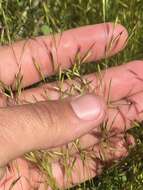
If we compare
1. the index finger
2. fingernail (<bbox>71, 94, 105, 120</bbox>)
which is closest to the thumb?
fingernail (<bbox>71, 94, 105, 120</bbox>)

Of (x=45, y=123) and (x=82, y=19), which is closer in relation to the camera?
(x=45, y=123)

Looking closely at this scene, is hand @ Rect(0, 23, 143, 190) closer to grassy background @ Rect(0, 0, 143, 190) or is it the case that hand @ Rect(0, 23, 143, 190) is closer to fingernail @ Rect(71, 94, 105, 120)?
grassy background @ Rect(0, 0, 143, 190)

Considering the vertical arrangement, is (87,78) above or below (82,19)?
below

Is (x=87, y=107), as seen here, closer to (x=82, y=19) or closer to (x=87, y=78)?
(x=87, y=78)

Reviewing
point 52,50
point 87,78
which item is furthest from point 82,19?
point 87,78

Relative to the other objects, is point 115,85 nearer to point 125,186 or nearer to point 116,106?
point 116,106

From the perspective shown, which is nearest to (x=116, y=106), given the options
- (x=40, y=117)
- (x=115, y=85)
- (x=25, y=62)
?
(x=115, y=85)
